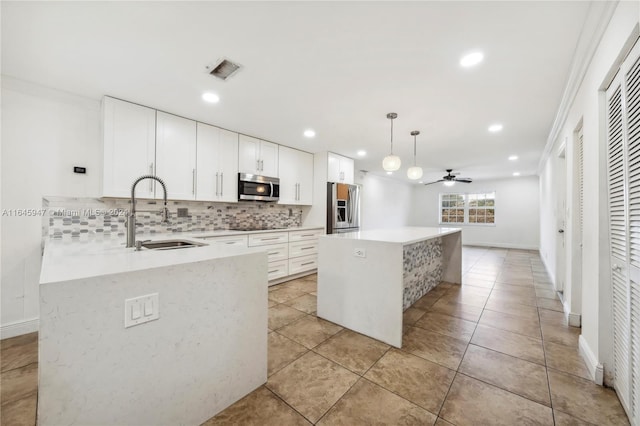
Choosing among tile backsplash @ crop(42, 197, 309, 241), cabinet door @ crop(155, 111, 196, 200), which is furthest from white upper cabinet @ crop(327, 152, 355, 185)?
cabinet door @ crop(155, 111, 196, 200)

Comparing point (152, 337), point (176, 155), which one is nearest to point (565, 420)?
point (152, 337)

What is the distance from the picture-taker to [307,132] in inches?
144

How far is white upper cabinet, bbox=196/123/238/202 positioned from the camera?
3270mm

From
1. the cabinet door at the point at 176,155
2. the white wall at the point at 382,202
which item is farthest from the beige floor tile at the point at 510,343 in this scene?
the white wall at the point at 382,202

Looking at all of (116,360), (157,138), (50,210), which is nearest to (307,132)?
(157,138)

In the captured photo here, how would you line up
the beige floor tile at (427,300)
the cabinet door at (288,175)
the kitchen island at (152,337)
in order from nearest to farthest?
the kitchen island at (152,337) → the beige floor tile at (427,300) → the cabinet door at (288,175)

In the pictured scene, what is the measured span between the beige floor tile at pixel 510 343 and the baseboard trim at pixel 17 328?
13.6ft

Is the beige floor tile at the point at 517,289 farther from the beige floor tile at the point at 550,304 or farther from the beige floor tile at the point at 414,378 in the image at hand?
the beige floor tile at the point at 414,378

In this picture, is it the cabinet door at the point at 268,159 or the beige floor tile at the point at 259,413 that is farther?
the cabinet door at the point at 268,159

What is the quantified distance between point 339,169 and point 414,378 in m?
3.82

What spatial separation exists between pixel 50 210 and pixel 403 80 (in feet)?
12.0

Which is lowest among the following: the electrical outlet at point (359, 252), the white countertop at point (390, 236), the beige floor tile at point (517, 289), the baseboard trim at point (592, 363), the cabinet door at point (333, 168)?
the beige floor tile at point (517, 289)

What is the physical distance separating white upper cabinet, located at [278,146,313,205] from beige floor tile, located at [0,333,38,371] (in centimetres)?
313

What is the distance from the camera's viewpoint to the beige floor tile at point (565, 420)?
1.33 metres
